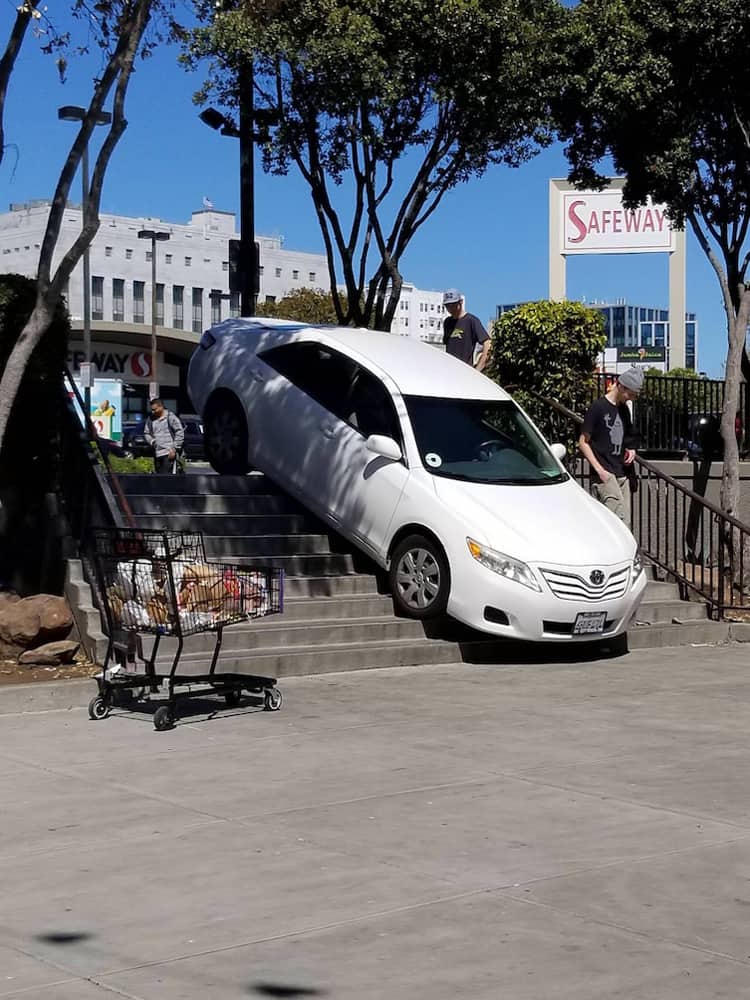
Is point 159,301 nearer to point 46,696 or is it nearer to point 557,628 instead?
point 557,628

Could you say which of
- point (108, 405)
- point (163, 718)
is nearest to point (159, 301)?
point (108, 405)

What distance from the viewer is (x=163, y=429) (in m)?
23.0

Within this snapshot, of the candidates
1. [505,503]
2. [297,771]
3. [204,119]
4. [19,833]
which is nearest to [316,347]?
[505,503]

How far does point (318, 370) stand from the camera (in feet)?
47.7

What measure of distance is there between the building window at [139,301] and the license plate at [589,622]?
278 ft

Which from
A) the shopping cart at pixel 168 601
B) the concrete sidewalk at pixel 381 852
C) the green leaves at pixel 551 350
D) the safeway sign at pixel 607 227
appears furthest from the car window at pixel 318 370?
the safeway sign at pixel 607 227

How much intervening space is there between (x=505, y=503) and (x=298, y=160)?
327 inches

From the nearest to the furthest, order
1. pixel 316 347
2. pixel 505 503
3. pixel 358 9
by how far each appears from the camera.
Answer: pixel 505 503
pixel 316 347
pixel 358 9

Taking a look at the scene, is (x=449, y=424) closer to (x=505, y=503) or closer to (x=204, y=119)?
(x=505, y=503)

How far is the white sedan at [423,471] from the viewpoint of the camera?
40.0ft

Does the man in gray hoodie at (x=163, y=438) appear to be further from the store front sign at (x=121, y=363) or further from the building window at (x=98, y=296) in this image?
the building window at (x=98, y=296)

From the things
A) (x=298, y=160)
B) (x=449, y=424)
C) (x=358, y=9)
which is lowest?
(x=449, y=424)

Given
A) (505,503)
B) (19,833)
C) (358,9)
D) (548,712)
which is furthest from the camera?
(358,9)

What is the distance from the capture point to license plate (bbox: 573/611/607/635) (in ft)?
40.1
